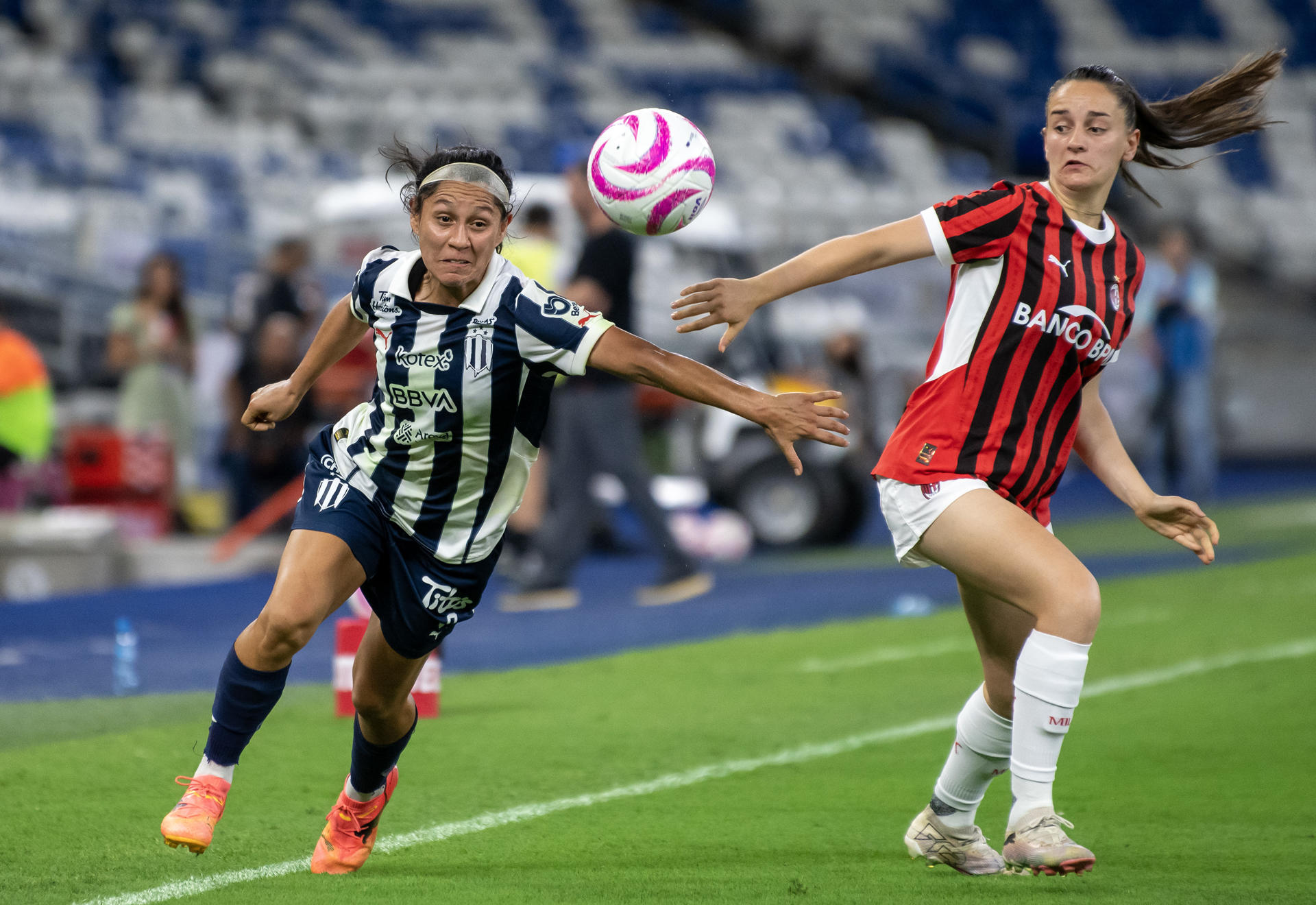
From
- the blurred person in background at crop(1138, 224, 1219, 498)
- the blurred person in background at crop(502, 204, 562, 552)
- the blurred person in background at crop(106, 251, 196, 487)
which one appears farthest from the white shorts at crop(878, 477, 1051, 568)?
the blurred person in background at crop(1138, 224, 1219, 498)

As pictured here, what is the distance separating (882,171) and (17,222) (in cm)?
1284

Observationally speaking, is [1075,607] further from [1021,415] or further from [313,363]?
[313,363]

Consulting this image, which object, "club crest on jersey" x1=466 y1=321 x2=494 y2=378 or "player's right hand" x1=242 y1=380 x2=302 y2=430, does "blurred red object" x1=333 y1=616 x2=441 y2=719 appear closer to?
"player's right hand" x1=242 y1=380 x2=302 y2=430

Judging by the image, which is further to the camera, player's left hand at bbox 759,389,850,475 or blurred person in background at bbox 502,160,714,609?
blurred person in background at bbox 502,160,714,609

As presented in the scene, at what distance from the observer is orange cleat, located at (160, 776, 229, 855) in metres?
3.92

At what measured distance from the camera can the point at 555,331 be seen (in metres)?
3.97

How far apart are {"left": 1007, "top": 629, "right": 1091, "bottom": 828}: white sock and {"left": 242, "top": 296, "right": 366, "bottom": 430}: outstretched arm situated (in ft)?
6.66

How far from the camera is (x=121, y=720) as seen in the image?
6.59 metres

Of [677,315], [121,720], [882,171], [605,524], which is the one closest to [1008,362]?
[677,315]

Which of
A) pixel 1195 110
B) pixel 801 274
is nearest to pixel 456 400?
pixel 801 274

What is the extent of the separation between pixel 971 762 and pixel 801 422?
1.30 m

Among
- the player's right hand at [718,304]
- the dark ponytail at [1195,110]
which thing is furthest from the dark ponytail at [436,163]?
the dark ponytail at [1195,110]

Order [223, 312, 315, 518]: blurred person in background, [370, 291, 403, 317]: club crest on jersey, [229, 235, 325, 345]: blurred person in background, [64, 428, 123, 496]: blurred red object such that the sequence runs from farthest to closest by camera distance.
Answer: [229, 235, 325, 345]: blurred person in background
[223, 312, 315, 518]: blurred person in background
[64, 428, 123, 496]: blurred red object
[370, 291, 403, 317]: club crest on jersey

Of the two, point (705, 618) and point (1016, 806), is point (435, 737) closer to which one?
point (1016, 806)
